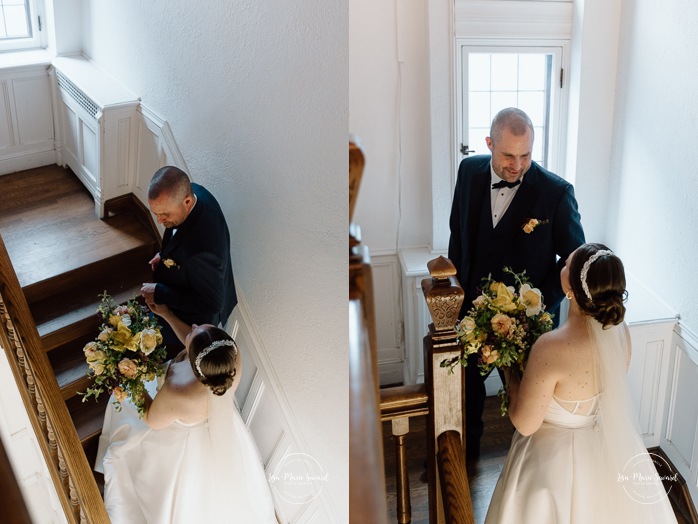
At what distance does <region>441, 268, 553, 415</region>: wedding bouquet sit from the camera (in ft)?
7.08

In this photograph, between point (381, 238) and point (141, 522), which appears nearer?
point (141, 522)

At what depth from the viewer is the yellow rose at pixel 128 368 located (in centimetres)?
295

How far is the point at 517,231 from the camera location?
2.85 metres

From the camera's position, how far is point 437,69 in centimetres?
356

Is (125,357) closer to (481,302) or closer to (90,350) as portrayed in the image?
(90,350)

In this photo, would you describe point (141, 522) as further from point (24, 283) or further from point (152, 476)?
point (24, 283)

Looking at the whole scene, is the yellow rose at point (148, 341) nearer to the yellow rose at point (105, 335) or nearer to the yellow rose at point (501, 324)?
the yellow rose at point (105, 335)

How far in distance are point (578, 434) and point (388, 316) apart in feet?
5.77

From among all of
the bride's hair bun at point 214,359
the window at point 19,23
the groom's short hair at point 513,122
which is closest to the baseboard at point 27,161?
the window at point 19,23

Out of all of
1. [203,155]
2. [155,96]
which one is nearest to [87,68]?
[155,96]

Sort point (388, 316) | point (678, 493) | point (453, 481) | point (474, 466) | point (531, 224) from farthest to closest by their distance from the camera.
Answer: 1. point (388, 316)
2. point (474, 466)
3. point (678, 493)
4. point (531, 224)
5. point (453, 481)

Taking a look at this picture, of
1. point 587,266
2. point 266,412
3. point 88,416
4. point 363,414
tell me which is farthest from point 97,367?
point 363,414

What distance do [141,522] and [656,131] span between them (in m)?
3.00

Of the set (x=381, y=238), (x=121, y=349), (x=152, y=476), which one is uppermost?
(x=381, y=238)
